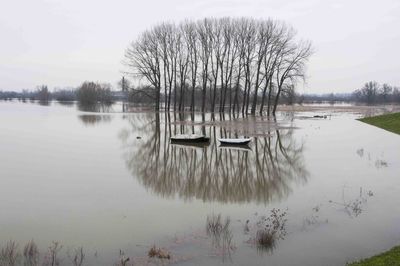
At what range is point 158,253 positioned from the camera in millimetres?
9766

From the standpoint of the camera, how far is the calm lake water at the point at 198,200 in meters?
10.4

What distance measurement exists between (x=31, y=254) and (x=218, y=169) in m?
Answer: 12.1

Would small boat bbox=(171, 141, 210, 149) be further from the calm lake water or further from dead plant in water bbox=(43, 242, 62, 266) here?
dead plant in water bbox=(43, 242, 62, 266)

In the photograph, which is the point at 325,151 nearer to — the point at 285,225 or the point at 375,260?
the point at 285,225

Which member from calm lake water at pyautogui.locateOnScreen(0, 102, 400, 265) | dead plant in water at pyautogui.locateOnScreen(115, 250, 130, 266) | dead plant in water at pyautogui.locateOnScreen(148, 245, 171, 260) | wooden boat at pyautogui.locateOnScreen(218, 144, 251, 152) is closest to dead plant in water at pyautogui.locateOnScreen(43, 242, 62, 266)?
calm lake water at pyautogui.locateOnScreen(0, 102, 400, 265)

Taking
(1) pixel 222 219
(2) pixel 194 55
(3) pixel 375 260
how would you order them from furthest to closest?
1. (2) pixel 194 55
2. (1) pixel 222 219
3. (3) pixel 375 260

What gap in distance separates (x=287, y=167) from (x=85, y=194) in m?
10.7

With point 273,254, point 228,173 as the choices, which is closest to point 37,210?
point 273,254

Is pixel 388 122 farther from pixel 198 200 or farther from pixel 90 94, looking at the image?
pixel 90 94

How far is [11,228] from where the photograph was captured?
38.1 ft

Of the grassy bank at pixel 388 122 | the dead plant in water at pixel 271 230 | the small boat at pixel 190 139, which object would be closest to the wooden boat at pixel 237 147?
the small boat at pixel 190 139

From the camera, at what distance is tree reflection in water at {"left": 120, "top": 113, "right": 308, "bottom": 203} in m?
16.1

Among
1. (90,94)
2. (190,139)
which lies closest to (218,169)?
(190,139)

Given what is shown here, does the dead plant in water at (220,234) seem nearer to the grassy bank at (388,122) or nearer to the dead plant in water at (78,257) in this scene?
the dead plant in water at (78,257)
